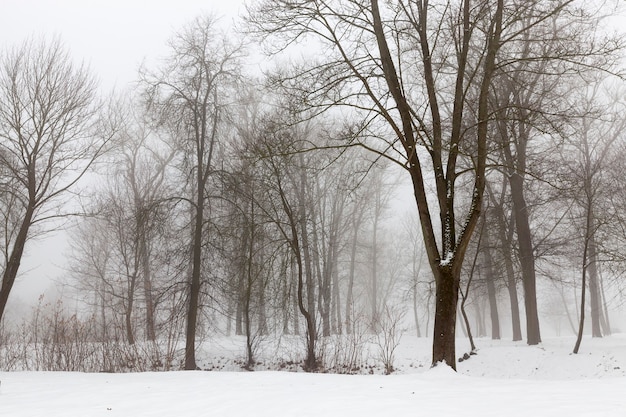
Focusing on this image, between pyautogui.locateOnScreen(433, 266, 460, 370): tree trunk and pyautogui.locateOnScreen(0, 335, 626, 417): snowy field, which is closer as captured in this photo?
pyautogui.locateOnScreen(0, 335, 626, 417): snowy field

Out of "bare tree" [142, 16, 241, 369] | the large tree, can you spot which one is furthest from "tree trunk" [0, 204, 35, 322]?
the large tree

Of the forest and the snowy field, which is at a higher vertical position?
the forest

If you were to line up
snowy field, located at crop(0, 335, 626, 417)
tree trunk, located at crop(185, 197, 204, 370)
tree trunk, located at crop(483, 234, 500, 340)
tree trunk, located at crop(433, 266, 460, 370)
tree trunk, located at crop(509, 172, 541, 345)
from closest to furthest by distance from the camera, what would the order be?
snowy field, located at crop(0, 335, 626, 417) < tree trunk, located at crop(433, 266, 460, 370) < tree trunk, located at crop(185, 197, 204, 370) < tree trunk, located at crop(509, 172, 541, 345) < tree trunk, located at crop(483, 234, 500, 340)

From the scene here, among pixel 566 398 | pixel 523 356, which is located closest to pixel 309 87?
pixel 566 398

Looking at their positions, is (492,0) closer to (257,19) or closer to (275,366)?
(257,19)

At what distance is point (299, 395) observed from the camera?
566cm

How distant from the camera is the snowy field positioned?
462cm

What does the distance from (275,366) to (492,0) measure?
37.9 ft

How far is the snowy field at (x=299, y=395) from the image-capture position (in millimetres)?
4621

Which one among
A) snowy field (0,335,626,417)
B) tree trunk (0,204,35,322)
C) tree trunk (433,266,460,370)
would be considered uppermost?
tree trunk (0,204,35,322)

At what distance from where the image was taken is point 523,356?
44.3ft

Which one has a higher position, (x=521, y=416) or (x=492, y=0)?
(x=492, y=0)

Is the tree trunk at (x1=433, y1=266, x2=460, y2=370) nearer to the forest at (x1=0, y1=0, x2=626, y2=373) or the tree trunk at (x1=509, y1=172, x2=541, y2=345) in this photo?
the forest at (x1=0, y1=0, x2=626, y2=373)

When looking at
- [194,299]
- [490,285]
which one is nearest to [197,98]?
[194,299]
